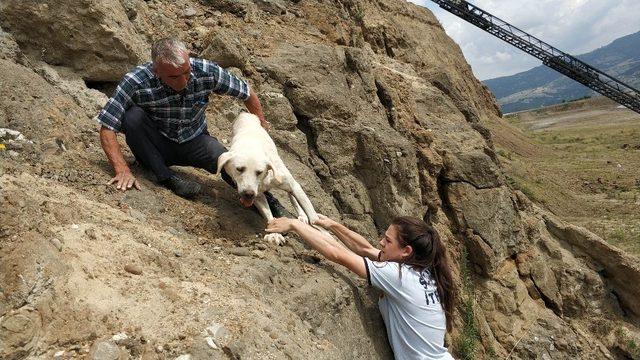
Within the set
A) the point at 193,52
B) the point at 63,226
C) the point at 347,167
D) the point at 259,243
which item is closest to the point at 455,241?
the point at 347,167

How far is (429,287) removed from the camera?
4438 millimetres

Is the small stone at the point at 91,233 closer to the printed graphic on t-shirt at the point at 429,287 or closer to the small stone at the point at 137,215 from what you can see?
the small stone at the point at 137,215

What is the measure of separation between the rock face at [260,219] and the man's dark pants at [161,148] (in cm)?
23

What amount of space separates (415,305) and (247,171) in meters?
2.03

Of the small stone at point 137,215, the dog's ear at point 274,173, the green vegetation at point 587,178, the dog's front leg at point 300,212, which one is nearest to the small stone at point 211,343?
the small stone at point 137,215

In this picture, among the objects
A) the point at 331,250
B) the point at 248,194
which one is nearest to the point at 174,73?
the point at 248,194

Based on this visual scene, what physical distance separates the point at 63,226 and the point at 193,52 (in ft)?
17.0

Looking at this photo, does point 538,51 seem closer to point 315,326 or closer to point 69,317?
point 315,326

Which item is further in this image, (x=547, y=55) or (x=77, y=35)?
(x=547, y=55)

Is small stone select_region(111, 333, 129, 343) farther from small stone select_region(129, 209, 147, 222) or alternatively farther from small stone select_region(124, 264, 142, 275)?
small stone select_region(129, 209, 147, 222)

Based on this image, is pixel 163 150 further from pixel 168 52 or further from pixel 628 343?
pixel 628 343

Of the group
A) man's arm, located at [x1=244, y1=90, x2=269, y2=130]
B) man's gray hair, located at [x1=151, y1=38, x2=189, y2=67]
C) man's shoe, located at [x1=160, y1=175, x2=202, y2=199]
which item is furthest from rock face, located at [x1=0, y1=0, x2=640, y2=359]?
man's gray hair, located at [x1=151, y1=38, x2=189, y2=67]

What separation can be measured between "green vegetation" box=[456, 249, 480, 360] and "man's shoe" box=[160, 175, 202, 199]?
4.46m

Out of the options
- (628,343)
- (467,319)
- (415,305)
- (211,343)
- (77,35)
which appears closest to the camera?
(211,343)
